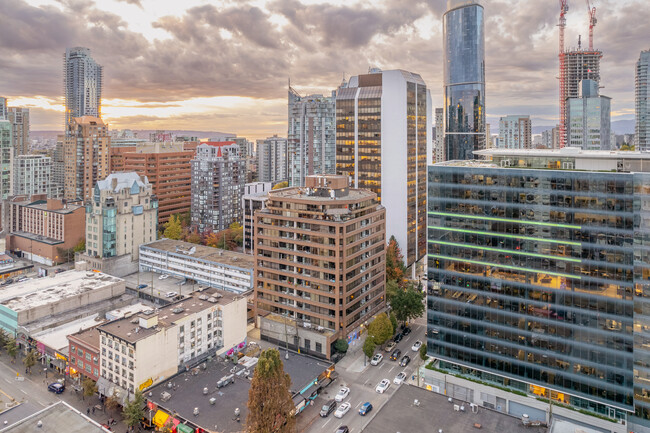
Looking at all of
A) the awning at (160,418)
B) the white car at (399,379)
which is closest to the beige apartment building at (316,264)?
the white car at (399,379)

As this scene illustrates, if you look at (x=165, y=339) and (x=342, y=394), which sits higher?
(x=165, y=339)

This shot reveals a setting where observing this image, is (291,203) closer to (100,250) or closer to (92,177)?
(100,250)

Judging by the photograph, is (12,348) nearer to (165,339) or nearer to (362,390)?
(165,339)

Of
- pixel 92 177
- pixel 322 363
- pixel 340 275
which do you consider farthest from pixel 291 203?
pixel 92 177

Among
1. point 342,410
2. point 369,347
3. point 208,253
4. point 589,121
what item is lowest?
point 342,410

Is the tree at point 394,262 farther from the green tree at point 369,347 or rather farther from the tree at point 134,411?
the tree at point 134,411

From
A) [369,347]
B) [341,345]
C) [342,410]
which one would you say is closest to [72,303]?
[341,345]
